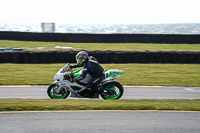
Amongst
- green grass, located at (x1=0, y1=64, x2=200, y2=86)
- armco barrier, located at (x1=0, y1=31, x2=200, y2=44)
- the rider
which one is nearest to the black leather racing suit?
the rider

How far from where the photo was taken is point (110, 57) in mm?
18156

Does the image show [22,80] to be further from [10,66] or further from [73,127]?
[73,127]

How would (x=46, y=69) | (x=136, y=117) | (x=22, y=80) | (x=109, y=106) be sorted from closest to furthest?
1. (x=136, y=117)
2. (x=109, y=106)
3. (x=22, y=80)
4. (x=46, y=69)

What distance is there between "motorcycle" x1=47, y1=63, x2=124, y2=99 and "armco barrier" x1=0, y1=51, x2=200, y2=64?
8.54 metres

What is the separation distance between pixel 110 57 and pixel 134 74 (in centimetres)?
355

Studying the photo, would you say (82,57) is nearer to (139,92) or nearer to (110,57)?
(139,92)

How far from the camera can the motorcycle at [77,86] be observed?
8828 millimetres

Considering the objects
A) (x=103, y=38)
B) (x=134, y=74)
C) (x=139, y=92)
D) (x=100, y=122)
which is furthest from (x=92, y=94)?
(x=103, y=38)

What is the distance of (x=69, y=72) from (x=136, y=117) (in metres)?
3.34

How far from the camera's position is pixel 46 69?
1593 centimetres

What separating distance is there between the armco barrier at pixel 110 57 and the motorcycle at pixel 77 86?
8.54m

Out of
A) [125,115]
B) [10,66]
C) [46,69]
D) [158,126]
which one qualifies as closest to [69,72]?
[125,115]

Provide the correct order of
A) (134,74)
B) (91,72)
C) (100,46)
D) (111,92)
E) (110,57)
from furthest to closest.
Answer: (100,46)
(110,57)
(134,74)
(111,92)
(91,72)

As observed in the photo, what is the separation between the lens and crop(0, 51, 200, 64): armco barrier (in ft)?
56.7
